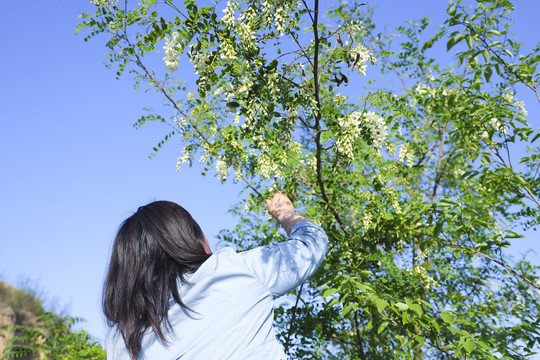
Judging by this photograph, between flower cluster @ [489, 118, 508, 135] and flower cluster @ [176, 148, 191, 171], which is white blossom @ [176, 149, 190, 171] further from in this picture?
flower cluster @ [489, 118, 508, 135]

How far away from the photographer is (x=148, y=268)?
1.26 meters

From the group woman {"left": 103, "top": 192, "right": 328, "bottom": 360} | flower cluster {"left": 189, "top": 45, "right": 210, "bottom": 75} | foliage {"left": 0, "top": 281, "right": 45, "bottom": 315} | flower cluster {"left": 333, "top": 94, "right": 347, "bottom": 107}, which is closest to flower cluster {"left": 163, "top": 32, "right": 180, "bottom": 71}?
flower cluster {"left": 189, "top": 45, "right": 210, "bottom": 75}

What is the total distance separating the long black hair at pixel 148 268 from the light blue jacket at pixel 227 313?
0.10ft

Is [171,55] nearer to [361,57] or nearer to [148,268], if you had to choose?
[361,57]

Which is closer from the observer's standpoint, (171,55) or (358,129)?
(171,55)

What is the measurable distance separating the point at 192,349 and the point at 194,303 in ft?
0.37

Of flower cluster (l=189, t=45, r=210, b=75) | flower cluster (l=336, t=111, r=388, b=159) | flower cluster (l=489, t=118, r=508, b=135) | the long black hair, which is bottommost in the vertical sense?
the long black hair

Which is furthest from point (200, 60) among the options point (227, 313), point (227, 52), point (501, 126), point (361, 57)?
point (501, 126)

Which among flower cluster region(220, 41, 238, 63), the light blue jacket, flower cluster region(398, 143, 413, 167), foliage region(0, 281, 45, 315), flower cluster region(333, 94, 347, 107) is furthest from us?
foliage region(0, 281, 45, 315)

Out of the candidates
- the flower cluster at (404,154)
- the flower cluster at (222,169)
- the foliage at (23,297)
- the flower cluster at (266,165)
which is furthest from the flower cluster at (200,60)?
the foliage at (23,297)

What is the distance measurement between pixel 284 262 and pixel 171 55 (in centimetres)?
190

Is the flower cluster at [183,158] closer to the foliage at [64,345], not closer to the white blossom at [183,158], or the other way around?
the white blossom at [183,158]

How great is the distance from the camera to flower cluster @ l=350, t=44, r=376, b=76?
2.86 meters

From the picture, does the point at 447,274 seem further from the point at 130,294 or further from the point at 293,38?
the point at 130,294
